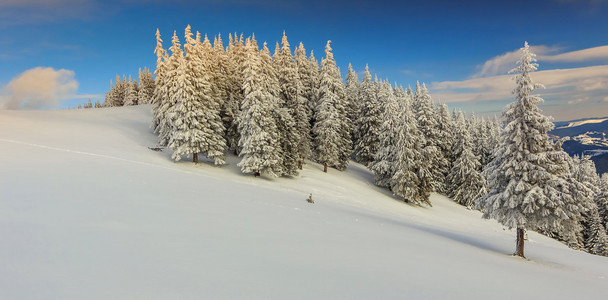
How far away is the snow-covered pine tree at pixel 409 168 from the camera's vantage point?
3525 cm

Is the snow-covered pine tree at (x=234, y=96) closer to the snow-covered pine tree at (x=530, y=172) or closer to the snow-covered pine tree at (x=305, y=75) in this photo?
the snow-covered pine tree at (x=305, y=75)

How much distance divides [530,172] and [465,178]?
31.5 meters

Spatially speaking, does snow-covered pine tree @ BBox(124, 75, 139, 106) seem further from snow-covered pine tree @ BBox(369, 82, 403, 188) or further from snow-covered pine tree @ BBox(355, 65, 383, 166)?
snow-covered pine tree @ BBox(369, 82, 403, 188)

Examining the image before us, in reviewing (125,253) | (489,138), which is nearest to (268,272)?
(125,253)

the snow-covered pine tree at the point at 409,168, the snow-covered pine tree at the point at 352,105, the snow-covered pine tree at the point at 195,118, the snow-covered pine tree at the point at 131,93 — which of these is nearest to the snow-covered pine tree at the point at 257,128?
the snow-covered pine tree at the point at 195,118

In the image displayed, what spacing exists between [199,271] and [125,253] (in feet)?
6.66

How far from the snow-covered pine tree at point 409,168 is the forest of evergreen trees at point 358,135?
0.12 metres

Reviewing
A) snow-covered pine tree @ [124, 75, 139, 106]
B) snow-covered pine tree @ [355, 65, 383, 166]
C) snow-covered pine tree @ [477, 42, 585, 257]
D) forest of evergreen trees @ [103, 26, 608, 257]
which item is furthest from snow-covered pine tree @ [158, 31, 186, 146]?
snow-covered pine tree @ [124, 75, 139, 106]

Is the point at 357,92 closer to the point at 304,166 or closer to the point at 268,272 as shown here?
the point at 304,166

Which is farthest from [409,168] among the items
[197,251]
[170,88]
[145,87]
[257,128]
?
[145,87]

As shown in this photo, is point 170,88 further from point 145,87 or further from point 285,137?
point 145,87

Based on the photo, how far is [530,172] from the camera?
16016 mm

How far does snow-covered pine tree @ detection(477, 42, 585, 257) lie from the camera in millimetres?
15500

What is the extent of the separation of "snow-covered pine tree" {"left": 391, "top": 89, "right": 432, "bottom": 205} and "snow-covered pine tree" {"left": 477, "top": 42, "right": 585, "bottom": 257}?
60.1 feet
